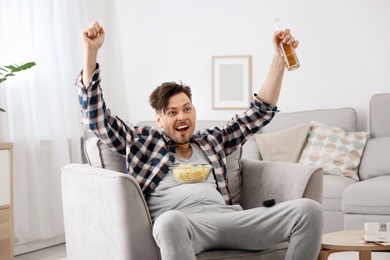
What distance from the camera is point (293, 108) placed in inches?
189

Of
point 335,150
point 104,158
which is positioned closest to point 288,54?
point 104,158

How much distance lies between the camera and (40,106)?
170 inches

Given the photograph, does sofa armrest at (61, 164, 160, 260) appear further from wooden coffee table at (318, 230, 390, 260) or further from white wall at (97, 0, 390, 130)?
white wall at (97, 0, 390, 130)

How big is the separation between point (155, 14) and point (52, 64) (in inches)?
44.4

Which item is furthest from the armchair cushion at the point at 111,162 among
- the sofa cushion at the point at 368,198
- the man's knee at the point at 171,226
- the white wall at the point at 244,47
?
the white wall at the point at 244,47

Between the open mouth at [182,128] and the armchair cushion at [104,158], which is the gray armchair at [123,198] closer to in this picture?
the armchair cushion at [104,158]

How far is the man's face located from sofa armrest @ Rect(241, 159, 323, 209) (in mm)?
337

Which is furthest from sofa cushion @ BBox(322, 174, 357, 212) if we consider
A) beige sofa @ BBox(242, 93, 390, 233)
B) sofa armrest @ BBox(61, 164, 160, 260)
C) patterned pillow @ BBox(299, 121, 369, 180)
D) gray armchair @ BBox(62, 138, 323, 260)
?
sofa armrest @ BBox(61, 164, 160, 260)

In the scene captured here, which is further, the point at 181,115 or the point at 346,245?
the point at 181,115

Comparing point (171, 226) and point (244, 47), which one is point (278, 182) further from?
point (244, 47)

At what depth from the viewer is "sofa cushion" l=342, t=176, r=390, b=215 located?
3600 mm

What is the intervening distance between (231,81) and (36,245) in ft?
6.27

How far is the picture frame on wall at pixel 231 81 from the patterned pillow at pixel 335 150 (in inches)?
30.1

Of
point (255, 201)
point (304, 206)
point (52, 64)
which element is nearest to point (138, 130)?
point (255, 201)
